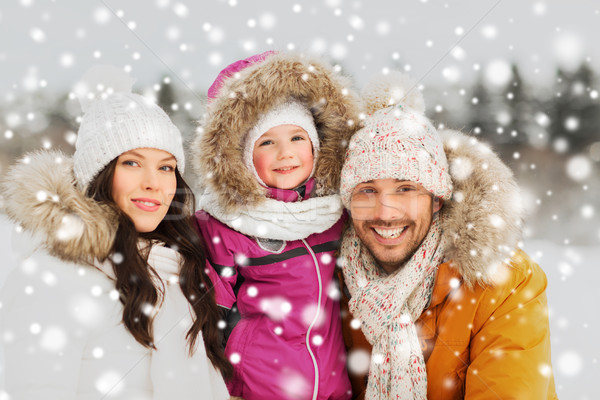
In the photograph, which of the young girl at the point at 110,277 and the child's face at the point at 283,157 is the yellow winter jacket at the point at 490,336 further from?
the young girl at the point at 110,277

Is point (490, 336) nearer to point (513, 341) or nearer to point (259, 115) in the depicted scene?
point (513, 341)

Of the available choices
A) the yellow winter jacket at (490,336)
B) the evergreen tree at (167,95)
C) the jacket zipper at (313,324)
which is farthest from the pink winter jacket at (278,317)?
the evergreen tree at (167,95)

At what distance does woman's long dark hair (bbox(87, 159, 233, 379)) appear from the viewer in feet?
5.89

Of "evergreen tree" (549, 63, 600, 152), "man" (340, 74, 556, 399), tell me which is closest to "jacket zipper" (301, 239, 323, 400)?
"man" (340, 74, 556, 399)

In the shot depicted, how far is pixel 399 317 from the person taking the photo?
7.02 feet

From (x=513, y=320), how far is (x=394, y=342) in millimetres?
529

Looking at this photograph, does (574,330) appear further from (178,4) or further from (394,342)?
(178,4)

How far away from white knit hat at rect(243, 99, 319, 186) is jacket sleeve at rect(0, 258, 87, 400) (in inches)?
40.9

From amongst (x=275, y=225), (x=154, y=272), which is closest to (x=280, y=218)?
(x=275, y=225)

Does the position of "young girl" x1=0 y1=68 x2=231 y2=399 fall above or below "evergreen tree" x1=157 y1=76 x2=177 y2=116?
below

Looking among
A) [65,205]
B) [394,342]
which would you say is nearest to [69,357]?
[65,205]

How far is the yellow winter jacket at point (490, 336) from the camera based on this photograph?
1.93 meters

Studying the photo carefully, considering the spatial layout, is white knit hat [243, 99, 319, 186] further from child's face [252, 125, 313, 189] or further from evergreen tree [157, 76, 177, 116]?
evergreen tree [157, 76, 177, 116]

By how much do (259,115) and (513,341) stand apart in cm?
156
